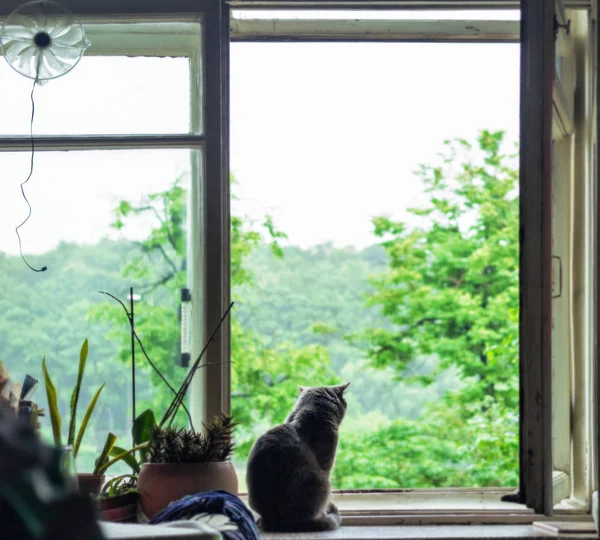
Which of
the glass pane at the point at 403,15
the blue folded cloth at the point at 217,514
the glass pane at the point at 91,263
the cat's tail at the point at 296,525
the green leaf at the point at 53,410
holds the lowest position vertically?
the cat's tail at the point at 296,525

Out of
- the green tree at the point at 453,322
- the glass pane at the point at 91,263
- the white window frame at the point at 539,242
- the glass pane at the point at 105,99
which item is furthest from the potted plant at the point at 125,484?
the green tree at the point at 453,322

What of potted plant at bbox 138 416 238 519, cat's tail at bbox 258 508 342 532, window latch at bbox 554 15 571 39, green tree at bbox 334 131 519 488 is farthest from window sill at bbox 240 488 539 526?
green tree at bbox 334 131 519 488

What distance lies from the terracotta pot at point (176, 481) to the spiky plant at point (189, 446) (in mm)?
27

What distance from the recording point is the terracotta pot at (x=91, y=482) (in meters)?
1.66

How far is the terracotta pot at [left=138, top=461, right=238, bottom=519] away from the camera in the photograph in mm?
1619

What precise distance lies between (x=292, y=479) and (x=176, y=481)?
0.26 metres

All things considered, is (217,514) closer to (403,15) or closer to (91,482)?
(91,482)

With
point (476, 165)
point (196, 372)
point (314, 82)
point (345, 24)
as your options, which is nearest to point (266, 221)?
point (314, 82)

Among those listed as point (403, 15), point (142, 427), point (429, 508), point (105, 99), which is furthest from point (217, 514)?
point (403, 15)

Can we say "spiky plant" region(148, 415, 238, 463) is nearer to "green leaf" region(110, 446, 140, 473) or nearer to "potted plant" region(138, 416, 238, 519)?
"potted plant" region(138, 416, 238, 519)

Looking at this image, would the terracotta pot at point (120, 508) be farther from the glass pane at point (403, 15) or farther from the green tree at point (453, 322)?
the green tree at point (453, 322)

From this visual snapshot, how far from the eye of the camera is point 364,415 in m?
5.86

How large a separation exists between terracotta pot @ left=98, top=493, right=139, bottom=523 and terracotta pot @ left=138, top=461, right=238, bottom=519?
0.11 feet

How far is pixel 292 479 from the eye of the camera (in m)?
1.70
